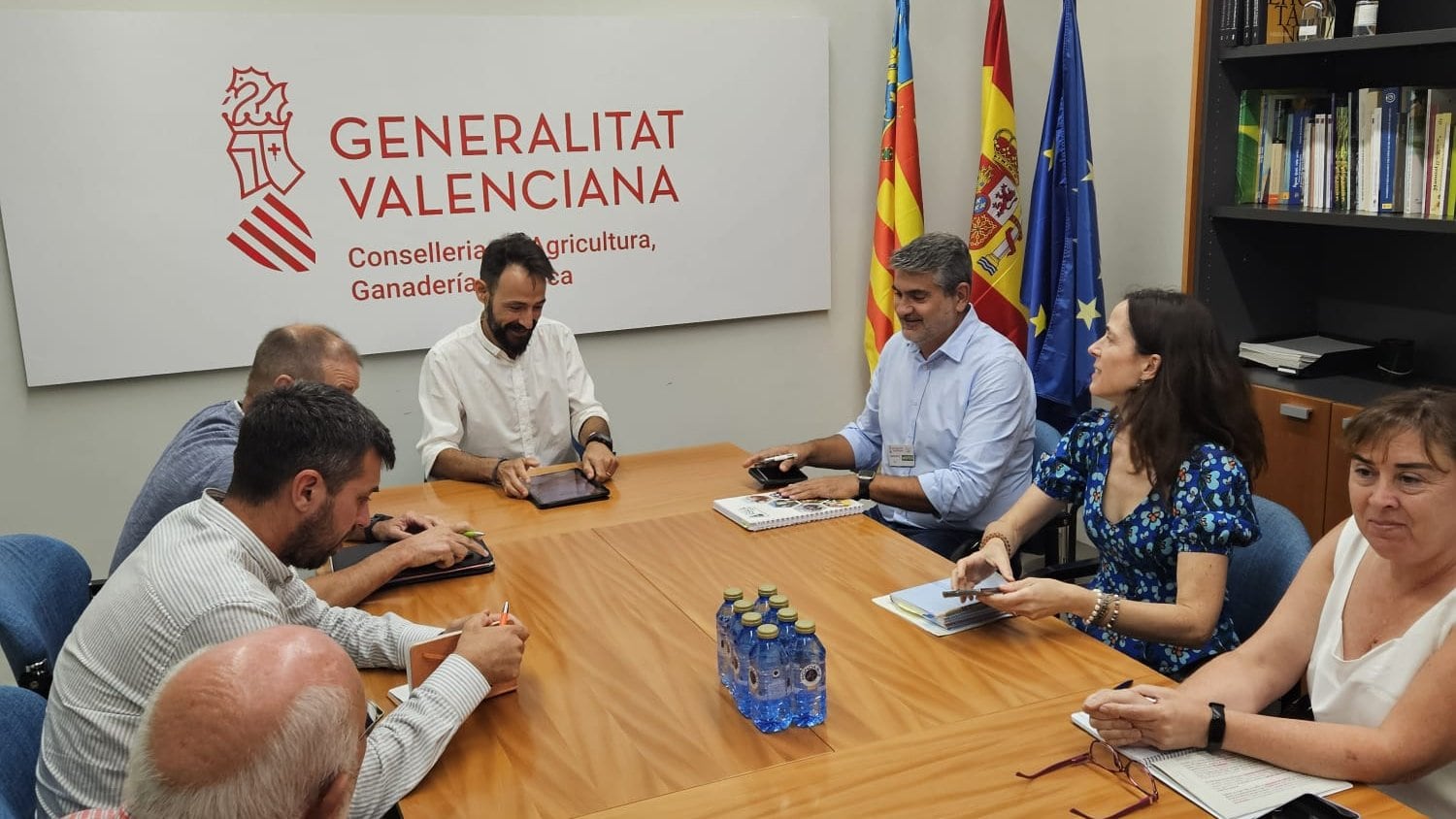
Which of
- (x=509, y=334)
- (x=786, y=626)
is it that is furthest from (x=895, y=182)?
(x=786, y=626)

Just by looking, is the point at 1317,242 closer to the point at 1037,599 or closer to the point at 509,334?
the point at 1037,599

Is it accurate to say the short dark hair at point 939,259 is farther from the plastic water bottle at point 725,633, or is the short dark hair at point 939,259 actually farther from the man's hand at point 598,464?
the plastic water bottle at point 725,633

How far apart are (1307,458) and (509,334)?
2535 mm

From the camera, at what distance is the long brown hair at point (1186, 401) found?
7.44ft

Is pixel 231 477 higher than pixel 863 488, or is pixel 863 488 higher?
pixel 231 477

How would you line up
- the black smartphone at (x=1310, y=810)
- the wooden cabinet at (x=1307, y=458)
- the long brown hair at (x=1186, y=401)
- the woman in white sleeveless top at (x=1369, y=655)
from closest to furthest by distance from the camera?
the black smartphone at (x=1310, y=810) < the woman in white sleeveless top at (x=1369, y=655) < the long brown hair at (x=1186, y=401) < the wooden cabinet at (x=1307, y=458)

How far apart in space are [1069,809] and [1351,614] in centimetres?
67

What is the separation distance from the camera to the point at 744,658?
5.89 feet

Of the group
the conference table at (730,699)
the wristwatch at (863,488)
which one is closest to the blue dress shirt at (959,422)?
the wristwatch at (863,488)

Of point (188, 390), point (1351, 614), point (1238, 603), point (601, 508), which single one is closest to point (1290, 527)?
point (1238, 603)

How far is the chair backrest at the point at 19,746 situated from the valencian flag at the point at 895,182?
3.28 meters

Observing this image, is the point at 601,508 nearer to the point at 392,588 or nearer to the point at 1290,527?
the point at 392,588

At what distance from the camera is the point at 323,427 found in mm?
1893

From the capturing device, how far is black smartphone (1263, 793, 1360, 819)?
145 cm
